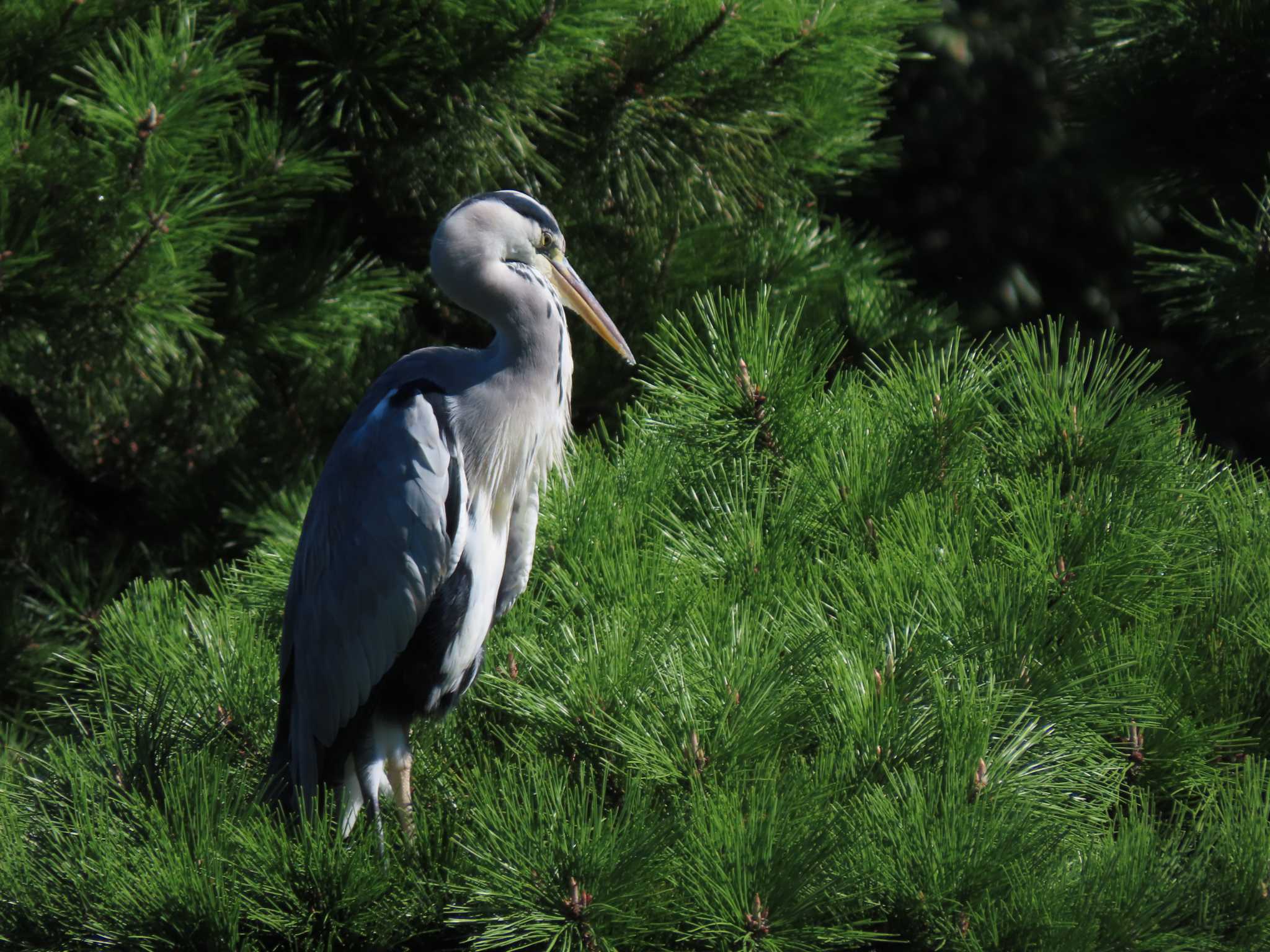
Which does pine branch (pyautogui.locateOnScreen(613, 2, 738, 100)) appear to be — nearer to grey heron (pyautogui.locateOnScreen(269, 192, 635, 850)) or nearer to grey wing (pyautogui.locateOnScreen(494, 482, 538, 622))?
grey heron (pyautogui.locateOnScreen(269, 192, 635, 850))

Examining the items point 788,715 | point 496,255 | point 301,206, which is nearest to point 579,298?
point 496,255

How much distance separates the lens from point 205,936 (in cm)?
89

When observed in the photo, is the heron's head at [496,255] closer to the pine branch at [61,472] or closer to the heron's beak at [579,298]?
the heron's beak at [579,298]

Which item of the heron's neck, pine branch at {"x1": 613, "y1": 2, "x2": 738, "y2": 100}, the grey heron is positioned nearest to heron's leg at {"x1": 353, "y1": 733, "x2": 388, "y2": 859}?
the grey heron

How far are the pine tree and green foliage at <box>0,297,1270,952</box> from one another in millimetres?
440

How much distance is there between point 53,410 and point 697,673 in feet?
5.10

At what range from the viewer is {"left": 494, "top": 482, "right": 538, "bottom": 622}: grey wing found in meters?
1.35

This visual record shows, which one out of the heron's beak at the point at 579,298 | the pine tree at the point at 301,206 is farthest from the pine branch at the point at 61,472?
the heron's beak at the point at 579,298

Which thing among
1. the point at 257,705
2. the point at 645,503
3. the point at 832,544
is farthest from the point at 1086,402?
the point at 257,705

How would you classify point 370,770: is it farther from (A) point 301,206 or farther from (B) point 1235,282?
(B) point 1235,282

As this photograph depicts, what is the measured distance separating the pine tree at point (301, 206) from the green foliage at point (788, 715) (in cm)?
44

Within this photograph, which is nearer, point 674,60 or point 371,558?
point 371,558

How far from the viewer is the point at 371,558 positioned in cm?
133

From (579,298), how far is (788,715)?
0.65 metres
